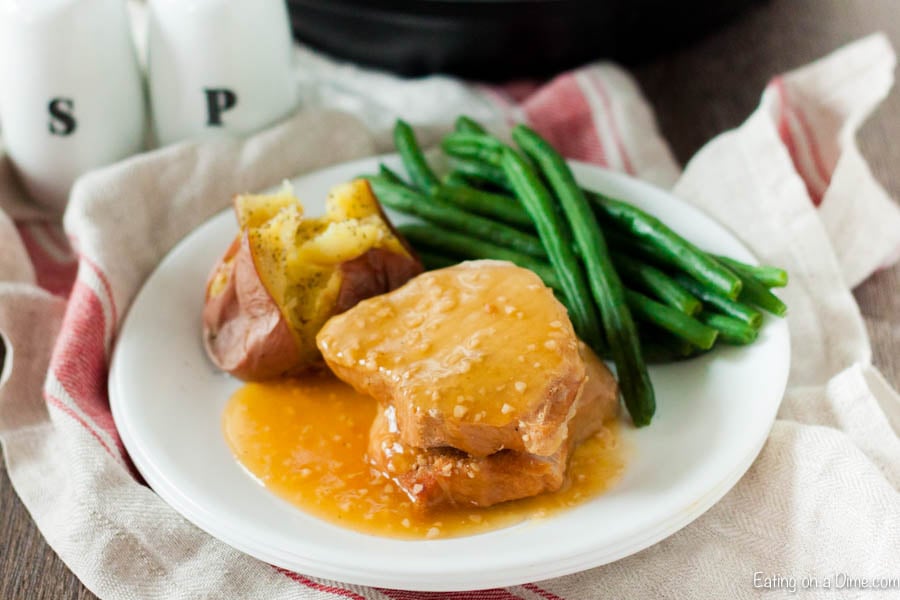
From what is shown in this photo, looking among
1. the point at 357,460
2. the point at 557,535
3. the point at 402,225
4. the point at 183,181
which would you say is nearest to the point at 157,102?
the point at 183,181

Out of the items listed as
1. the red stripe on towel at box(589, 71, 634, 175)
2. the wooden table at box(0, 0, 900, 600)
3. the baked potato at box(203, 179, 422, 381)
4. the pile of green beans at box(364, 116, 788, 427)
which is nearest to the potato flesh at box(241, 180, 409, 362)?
the baked potato at box(203, 179, 422, 381)

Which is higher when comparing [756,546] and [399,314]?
[399,314]

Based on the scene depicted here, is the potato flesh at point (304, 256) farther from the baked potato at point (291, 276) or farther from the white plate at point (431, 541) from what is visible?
the white plate at point (431, 541)

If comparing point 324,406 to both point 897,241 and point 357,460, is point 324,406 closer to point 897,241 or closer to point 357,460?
point 357,460

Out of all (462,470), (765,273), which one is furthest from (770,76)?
(462,470)

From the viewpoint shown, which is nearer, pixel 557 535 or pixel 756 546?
pixel 557 535

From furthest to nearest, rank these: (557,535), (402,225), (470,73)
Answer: (470,73)
(402,225)
(557,535)

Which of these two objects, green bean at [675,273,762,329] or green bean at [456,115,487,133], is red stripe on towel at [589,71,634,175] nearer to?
green bean at [456,115,487,133]
